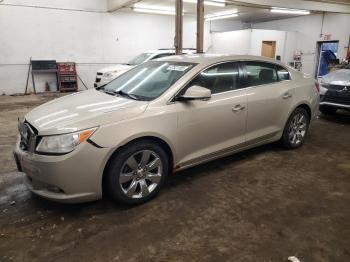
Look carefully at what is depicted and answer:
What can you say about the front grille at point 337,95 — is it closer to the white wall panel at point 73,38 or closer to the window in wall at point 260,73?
the window in wall at point 260,73

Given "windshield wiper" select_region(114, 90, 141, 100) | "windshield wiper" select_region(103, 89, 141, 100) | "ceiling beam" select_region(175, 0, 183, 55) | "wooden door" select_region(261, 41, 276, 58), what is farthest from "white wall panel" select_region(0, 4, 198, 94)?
"windshield wiper" select_region(114, 90, 141, 100)

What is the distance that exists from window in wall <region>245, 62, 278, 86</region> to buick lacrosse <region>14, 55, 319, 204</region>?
0.01m

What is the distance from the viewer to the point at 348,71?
6355mm

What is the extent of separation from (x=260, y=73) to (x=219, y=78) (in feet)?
2.49

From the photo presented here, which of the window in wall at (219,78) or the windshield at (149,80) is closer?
the windshield at (149,80)

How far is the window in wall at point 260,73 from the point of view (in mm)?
3525

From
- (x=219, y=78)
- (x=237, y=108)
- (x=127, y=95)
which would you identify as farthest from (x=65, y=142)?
(x=237, y=108)

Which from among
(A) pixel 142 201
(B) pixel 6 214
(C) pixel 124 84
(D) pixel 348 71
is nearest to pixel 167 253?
(A) pixel 142 201

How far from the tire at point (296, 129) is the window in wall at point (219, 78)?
1200 mm

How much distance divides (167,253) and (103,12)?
35.4ft

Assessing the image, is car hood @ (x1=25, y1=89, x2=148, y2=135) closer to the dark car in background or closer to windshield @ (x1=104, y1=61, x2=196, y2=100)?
windshield @ (x1=104, y1=61, x2=196, y2=100)

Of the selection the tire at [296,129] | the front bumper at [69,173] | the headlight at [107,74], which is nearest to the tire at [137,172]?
the front bumper at [69,173]

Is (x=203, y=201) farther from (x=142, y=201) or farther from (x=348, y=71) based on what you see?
(x=348, y=71)

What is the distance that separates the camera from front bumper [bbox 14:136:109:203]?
2291mm
